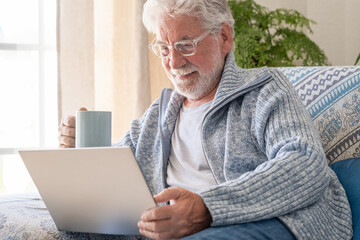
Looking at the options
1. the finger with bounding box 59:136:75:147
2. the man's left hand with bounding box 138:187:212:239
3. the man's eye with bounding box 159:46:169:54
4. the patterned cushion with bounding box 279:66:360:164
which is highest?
the man's eye with bounding box 159:46:169:54

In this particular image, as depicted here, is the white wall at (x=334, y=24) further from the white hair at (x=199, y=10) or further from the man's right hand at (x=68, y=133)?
the man's right hand at (x=68, y=133)

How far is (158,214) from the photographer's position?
88cm

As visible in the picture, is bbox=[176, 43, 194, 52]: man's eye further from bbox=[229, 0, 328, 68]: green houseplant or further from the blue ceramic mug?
bbox=[229, 0, 328, 68]: green houseplant

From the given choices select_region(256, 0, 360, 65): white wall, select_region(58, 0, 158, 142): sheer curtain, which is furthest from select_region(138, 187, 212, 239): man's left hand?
select_region(256, 0, 360, 65): white wall

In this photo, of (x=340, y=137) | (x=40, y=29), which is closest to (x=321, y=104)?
(x=340, y=137)

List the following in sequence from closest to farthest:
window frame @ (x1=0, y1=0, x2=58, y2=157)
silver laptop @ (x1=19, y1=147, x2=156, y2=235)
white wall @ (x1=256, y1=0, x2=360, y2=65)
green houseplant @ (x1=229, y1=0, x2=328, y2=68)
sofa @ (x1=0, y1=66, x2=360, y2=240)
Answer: silver laptop @ (x1=19, y1=147, x2=156, y2=235), sofa @ (x1=0, y1=66, x2=360, y2=240), green houseplant @ (x1=229, y1=0, x2=328, y2=68), window frame @ (x1=0, y1=0, x2=58, y2=157), white wall @ (x1=256, y1=0, x2=360, y2=65)

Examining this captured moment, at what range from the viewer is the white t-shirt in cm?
127

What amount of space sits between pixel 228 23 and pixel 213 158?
417mm

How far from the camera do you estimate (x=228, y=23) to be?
1.38 meters

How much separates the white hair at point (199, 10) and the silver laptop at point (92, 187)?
0.57 metres

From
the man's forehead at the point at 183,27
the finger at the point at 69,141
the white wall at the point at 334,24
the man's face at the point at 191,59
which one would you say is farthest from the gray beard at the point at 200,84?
the white wall at the point at 334,24

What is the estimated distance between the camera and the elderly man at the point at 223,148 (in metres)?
0.91

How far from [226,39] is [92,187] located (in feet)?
2.17

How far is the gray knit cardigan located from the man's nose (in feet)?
0.40
